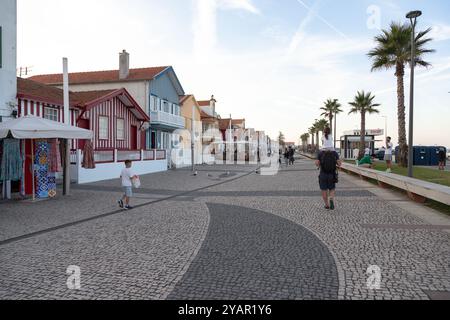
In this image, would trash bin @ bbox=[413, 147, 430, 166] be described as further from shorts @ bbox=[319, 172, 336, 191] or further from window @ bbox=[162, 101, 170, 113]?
shorts @ bbox=[319, 172, 336, 191]

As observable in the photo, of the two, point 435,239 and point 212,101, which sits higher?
point 212,101

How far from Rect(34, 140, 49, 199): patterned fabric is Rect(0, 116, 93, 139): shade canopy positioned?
1010 millimetres

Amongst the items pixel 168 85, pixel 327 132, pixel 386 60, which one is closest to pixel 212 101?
pixel 168 85

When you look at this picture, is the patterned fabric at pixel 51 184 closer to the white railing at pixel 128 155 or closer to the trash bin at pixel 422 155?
the white railing at pixel 128 155

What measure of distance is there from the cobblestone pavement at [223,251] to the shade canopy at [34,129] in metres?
2.10

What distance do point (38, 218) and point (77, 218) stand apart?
92 centimetres

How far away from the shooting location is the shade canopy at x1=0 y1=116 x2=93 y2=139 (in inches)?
374

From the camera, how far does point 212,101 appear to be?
57.2 m

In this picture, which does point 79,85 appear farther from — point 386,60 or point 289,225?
point 289,225

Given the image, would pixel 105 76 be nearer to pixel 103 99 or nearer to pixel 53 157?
pixel 103 99

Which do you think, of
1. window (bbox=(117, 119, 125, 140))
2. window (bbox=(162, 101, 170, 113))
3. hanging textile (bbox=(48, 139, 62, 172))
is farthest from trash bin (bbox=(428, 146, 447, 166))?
hanging textile (bbox=(48, 139, 62, 172))

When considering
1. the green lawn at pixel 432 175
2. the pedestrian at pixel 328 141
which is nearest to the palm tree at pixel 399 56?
the green lawn at pixel 432 175

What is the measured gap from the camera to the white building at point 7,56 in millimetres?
11484
